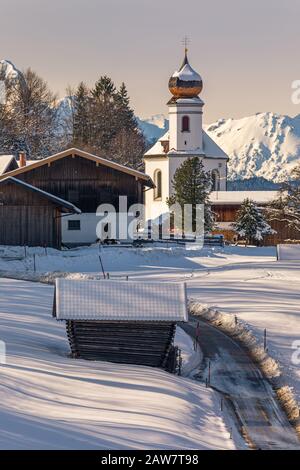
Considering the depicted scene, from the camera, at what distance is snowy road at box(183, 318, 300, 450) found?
73.2 ft

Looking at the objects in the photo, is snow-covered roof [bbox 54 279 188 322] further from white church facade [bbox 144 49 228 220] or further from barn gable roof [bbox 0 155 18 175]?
white church facade [bbox 144 49 228 220]

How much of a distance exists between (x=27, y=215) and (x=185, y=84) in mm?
40084

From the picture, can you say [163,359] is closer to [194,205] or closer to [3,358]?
[3,358]

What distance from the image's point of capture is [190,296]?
4525 cm

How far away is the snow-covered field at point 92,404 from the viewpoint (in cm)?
1841

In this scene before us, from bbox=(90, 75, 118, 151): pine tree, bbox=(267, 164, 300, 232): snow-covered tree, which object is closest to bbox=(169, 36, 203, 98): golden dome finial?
bbox=(90, 75, 118, 151): pine tree

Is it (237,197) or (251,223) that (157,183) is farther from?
(251,223)

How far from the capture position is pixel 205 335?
35.7 metres

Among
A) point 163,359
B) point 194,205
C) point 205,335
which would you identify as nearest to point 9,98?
point 194,205

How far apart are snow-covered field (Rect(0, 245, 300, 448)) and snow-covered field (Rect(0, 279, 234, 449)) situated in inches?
2.1

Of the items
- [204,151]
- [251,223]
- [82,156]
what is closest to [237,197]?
[204,151]

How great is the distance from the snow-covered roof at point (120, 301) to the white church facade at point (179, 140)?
65.8 m
